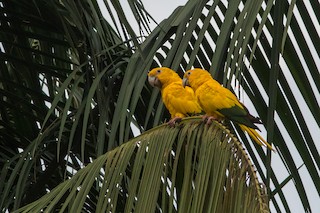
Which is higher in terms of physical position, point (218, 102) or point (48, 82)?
point (48, 82)

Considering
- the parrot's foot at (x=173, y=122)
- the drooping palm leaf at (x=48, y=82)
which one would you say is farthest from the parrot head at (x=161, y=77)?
the parrot's foot at (x=173, y=122)

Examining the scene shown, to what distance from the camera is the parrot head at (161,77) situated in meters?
1.68

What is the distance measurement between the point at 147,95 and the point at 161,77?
275 millimetres

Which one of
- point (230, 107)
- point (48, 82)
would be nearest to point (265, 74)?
point (230, 107)

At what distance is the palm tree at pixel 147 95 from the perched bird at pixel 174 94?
26 millimetres

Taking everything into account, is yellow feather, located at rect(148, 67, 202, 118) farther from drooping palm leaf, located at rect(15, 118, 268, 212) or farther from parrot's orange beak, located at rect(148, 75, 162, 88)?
drooping palm leaf, located at rect(15, 118, 268, 212)

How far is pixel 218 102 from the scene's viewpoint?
1567 mm

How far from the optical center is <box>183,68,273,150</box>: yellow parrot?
60.2 inches

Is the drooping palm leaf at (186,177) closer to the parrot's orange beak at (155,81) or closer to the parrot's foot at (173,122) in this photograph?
the parrot's foot at (173,122)

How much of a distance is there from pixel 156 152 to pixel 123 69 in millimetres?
739

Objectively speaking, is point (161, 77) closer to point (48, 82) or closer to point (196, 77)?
point (196, 77)

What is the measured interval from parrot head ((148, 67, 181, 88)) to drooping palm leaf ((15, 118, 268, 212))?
416mm

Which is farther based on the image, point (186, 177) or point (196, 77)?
point (196, 77)

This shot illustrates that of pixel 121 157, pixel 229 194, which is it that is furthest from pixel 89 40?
pixel 229 194
